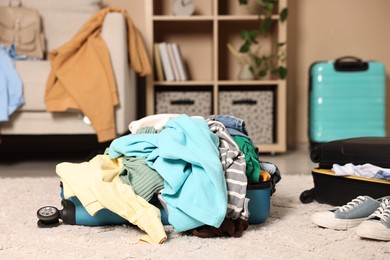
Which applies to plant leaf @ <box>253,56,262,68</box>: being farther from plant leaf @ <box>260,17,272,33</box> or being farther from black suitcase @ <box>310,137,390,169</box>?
black suitcase @ <box>310,137,390,169</box>

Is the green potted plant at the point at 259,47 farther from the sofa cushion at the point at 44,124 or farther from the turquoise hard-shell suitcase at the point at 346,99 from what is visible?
the sofa cushion at the point at 44,124

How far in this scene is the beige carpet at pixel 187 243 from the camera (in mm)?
1176

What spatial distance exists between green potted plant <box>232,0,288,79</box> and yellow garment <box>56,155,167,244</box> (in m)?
1.89

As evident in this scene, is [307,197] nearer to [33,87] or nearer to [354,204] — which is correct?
[354,204]

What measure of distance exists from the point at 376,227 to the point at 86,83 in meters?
1.59

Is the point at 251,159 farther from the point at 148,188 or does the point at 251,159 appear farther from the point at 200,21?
the point at 200,21

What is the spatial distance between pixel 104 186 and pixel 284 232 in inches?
17.3

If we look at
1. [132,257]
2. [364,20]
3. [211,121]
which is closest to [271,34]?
[364,20]

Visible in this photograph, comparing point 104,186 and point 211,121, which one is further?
point 211,121

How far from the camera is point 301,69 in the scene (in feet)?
11.4

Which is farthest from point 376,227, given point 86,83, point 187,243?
point 86,83

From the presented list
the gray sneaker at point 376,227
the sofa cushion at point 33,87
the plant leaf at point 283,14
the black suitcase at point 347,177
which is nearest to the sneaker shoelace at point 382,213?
the gray sneaker at point 376,227

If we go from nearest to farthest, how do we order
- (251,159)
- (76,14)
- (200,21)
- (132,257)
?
1. (132,257)
2. (251,159)
3. (76,14)
4. (200,21)

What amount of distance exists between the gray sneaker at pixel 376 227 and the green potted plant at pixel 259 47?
73.1 inches
